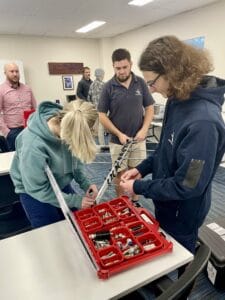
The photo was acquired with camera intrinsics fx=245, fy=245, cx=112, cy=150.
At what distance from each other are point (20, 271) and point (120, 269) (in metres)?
0.40

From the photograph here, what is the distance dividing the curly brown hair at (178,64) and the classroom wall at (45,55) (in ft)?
Answer: 20.1

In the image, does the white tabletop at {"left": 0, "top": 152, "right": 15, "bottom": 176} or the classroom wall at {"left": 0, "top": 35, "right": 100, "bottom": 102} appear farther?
the classroom wall at {"left": 0, "top": 35, "right": 100, "bottom": 102}

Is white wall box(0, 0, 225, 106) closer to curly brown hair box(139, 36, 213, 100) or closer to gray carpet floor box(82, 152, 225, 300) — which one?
gray carpet floor box(82, 152, 225, 300)

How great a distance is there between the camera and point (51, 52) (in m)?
6.70

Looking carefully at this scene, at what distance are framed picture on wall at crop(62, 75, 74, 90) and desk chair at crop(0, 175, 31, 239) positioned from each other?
5.27m

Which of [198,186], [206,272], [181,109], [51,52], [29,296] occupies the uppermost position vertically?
[51,52]

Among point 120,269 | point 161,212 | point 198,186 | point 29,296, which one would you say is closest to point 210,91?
point 198,186

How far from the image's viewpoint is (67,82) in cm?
711

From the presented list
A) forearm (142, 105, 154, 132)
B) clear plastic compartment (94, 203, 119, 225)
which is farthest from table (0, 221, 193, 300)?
forearm (142, 105, 154, 132)

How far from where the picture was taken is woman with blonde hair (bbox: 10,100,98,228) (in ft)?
3.71

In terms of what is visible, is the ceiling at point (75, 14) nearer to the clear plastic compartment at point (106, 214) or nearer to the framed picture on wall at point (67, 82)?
the framed picture on wall at point (67, 82)

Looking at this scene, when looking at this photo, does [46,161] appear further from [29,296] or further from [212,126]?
[212,126]

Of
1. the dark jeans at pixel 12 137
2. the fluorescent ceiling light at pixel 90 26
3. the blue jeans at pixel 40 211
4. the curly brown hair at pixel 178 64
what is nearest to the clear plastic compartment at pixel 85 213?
the blue jeans at pixel 40 211

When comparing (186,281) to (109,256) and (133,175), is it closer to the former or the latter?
(109,256)
